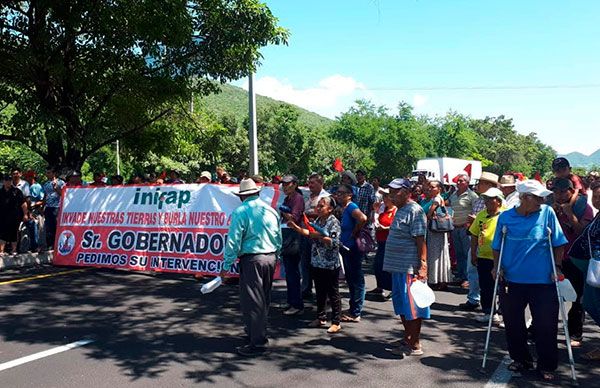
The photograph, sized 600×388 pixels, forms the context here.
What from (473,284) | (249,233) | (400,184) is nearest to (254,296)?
(249,233)

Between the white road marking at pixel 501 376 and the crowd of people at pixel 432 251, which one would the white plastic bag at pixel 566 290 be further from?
the white road marking at pixel 501 376

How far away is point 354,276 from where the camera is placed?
20.4 feet

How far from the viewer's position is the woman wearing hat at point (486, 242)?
19.8 ft

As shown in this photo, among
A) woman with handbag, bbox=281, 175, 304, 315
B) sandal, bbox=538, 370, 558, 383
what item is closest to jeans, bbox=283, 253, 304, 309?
woman with handbag, bbox=281, 175, 304, 315

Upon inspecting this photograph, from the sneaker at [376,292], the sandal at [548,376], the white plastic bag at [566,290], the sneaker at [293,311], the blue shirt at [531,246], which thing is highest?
the blue shirt at [531,246]

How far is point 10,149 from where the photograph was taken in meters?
40.1

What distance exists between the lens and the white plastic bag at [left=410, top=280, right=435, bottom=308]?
4793mm

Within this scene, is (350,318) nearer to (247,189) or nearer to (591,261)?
(247,189)

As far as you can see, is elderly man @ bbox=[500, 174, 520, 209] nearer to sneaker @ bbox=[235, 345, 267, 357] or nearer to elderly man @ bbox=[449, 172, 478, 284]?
elderly man @ bbox=[449, 172, 478, 284]

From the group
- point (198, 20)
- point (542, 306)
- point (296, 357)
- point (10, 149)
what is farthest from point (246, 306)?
point (10, 149)

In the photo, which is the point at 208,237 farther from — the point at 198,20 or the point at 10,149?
the point at 10,149

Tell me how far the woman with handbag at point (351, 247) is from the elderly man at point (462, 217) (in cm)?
264

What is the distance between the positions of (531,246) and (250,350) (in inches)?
111

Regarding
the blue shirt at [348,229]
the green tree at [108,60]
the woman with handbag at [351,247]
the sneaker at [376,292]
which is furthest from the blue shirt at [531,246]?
the green tree at [108,60]
